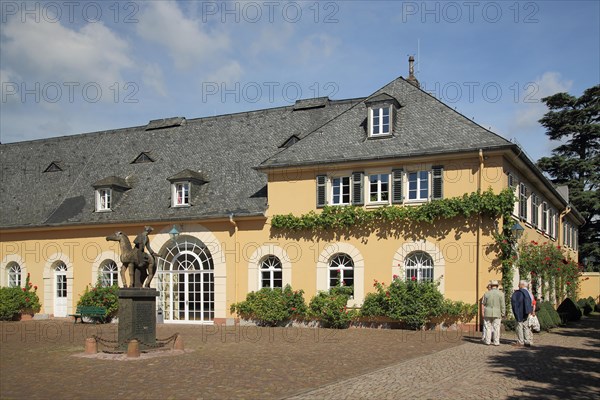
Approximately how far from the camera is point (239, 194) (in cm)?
2556

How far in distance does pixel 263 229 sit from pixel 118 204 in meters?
7.27

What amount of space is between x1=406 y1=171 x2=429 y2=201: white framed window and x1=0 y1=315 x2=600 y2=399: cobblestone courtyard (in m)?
4.70

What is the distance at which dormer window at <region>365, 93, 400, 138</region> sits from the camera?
23141 millimetres

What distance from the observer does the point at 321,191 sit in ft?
76.5

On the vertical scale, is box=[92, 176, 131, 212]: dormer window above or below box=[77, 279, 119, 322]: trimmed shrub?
above

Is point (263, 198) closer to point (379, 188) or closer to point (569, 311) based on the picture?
point (379, 188)

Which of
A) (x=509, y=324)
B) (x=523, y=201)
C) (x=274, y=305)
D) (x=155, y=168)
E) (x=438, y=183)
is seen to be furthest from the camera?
(x=155, y=168)

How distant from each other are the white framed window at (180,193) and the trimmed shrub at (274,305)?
498cm

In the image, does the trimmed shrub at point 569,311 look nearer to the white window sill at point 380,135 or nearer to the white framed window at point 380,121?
the white window sill at point 380,135

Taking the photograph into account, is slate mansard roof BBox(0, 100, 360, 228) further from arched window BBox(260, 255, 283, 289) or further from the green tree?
the green tree

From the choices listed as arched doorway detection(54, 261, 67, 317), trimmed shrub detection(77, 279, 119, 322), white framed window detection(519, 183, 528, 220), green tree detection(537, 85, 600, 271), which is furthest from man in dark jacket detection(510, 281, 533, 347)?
green tree detection(537, 85, 600, 271)

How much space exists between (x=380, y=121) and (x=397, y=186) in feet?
8.69

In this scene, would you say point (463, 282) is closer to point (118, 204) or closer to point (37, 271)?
point (118, 204)

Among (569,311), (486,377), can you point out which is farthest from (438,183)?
(486,377)
